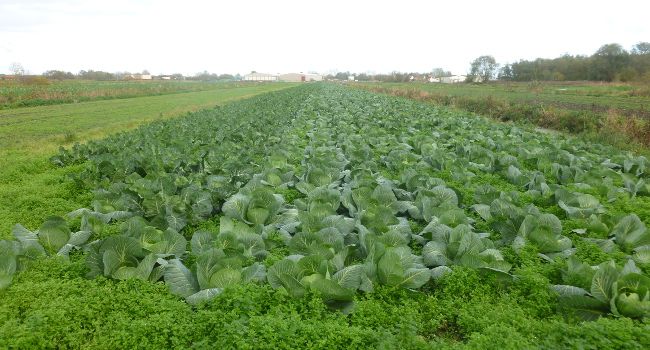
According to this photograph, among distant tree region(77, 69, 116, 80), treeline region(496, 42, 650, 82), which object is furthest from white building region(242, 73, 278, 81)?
treeline region(496, 42, 650, 82)

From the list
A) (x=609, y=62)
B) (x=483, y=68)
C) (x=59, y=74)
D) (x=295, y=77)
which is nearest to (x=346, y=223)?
(x=609, y=62)

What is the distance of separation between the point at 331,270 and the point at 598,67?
7395 centimetres

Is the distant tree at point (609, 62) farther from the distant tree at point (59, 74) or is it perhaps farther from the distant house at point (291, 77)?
the distant house at point (291, 77)

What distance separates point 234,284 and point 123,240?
3.72ft

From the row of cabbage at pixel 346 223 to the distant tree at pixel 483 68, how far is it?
88.9 metres

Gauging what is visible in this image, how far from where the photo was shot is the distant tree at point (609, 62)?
5991cm

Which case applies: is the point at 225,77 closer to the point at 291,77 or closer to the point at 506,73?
the point at 291,77

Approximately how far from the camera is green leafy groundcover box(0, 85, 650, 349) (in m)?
2.83

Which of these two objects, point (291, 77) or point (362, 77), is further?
point (291, 77)

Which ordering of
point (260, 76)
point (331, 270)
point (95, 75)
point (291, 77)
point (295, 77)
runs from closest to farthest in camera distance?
point (331, 270) → point (95, 75) → point (295, 77) → point (291, 77) → point (260, 76)

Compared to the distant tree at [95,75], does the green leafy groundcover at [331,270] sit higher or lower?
lower

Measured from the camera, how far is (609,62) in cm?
6088

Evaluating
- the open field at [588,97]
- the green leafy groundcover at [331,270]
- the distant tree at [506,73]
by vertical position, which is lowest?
the green leafy groundcover at [331,270]

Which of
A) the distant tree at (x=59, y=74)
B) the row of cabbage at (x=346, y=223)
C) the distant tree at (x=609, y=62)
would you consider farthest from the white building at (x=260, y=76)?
the row of cabbage at (x=346, y=223)
